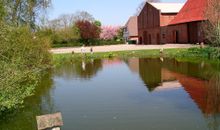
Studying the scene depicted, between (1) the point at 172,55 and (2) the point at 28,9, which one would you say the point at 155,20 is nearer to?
(1) the point at 172,55

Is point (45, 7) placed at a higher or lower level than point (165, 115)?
higher

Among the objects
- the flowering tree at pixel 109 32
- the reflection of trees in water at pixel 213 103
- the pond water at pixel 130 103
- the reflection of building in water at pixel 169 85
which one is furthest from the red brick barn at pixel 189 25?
the flowering tree at pixel 109 32

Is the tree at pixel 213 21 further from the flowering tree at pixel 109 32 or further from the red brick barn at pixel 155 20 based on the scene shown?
the flowering tree at pixel 109 32

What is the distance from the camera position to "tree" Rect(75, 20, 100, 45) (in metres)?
89.1

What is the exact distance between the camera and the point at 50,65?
35688 millimetres

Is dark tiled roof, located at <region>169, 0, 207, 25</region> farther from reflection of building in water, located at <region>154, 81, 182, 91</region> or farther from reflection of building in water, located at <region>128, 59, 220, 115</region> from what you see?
reflection of building in water, located at <region>154, 81, 182, 91</region>

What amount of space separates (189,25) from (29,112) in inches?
1813

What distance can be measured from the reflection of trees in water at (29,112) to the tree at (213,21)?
2097 cm

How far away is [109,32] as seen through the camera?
123812 millimetres

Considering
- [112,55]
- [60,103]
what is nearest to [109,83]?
[60,103]

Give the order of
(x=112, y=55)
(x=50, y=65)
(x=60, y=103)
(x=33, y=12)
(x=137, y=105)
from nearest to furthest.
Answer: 1. (x=137, y=105)
2. (x=60, y=103)
3. (x=50, y=65)
4. (x=33, y=12)
5. (x=112, y=55)

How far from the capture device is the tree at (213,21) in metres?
36.4

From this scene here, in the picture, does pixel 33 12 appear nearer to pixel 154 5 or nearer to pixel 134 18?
pixel 154 5

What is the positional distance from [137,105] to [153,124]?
126 inches
